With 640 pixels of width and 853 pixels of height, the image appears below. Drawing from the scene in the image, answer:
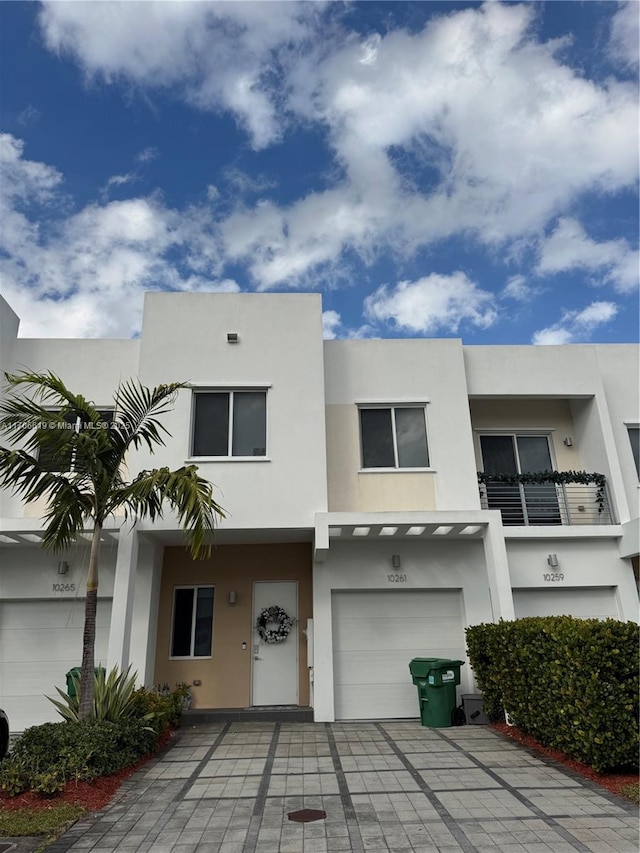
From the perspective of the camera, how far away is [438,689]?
928cm

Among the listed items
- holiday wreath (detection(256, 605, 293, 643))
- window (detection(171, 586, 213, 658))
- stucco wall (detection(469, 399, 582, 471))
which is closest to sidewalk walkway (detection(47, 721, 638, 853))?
holiday wreath (detection(256, 605, 293, 643))

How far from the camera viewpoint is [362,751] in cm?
759

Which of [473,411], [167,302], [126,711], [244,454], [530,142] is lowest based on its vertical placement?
[126,711]

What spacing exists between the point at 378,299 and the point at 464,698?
32.9 ft

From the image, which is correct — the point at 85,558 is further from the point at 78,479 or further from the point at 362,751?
the point at 362,751

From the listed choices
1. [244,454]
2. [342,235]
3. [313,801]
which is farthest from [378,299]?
[313,801]

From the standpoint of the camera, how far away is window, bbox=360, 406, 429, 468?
36.3ft

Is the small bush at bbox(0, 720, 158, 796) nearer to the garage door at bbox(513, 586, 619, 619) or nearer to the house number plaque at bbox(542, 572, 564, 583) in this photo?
the garage door at bbox(513, 586, 619, 619)

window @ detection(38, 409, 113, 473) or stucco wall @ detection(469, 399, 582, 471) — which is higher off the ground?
stucco wall @ detection(469, 399, 582, 471)

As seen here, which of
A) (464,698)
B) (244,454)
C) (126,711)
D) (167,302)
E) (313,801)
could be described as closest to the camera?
(313,801)

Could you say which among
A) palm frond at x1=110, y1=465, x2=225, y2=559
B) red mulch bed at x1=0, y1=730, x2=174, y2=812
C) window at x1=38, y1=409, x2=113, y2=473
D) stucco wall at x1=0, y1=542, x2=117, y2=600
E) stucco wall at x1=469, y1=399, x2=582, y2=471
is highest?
stucco wall at x1=469, y1=399, x2=582, y2=471

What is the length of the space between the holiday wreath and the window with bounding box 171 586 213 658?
1070 millimetres

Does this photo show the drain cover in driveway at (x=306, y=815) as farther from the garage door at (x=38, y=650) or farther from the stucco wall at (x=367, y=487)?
the garage door at (x=38, y=650)

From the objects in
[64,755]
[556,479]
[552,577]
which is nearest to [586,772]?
[552,577]
